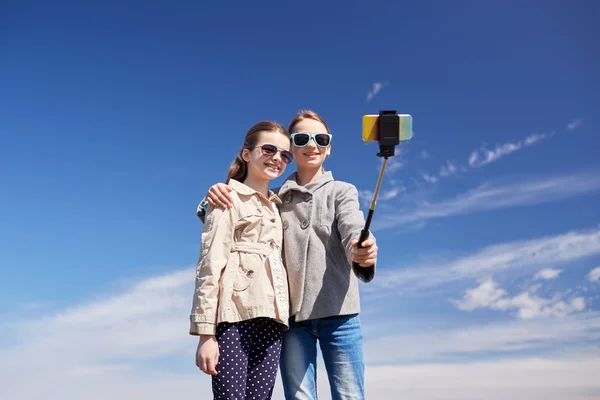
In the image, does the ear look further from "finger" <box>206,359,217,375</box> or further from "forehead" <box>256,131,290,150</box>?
"finger" <box>206,359,217,375</box>

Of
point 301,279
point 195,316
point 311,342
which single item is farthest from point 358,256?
point 195,316

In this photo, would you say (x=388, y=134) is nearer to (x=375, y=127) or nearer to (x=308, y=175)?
(x=375, y=127)

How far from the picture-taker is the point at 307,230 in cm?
468

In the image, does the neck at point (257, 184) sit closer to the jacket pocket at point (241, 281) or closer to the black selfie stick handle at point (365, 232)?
the jacket pocket at point (241, 281)

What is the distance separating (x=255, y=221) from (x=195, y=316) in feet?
2.69

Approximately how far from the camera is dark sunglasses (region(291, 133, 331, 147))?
488 centimetres

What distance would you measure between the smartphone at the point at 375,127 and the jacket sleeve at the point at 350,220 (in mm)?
995

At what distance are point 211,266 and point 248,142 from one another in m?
1.17

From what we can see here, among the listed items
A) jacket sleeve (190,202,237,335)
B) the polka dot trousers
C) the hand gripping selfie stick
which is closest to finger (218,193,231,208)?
jacket sleeve (190,202,237,335)

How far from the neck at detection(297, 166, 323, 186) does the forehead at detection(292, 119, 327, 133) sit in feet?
1.03

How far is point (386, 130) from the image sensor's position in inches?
132

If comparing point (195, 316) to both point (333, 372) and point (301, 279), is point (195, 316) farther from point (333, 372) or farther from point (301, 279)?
point (333, 372)

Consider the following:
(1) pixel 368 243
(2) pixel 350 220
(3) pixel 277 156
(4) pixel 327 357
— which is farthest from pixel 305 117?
(4) pixel 327 357

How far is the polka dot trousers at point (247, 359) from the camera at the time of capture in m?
4.02
